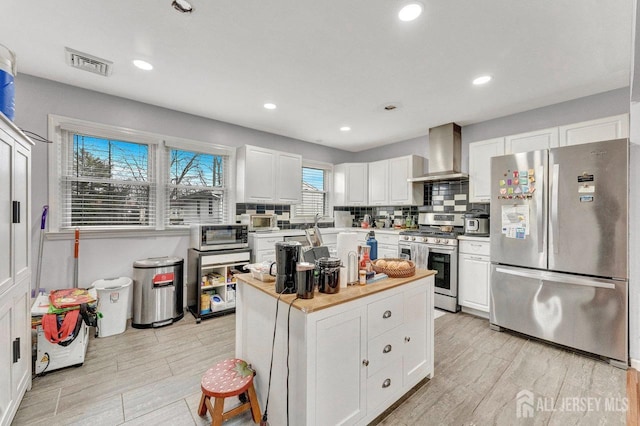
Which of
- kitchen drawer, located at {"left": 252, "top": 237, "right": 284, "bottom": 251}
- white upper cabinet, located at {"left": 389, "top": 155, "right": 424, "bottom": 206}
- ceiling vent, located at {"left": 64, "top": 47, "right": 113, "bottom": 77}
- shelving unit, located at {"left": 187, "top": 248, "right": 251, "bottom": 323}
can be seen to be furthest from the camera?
white upper cabinet, located at {"left": 389, "top": 155, "right": 424, "bottom": 206}

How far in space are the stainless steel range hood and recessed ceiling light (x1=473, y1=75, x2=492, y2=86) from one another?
4.25 ft

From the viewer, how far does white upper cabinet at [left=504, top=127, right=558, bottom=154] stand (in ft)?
10.2

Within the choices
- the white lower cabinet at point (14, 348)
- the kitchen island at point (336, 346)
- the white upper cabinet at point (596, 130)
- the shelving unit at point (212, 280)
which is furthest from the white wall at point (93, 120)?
the white upper cabinet at point (596, 130)

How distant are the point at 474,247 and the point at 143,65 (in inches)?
164

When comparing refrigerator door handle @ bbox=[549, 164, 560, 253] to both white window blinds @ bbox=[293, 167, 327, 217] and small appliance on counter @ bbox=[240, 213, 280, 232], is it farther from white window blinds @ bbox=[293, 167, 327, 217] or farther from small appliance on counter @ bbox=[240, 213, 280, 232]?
white window blinds @ bbox=[293, 167, 327, 217]

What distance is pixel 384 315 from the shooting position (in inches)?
69.8

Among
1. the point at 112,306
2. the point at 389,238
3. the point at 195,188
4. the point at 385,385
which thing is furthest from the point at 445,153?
the point at 112,306

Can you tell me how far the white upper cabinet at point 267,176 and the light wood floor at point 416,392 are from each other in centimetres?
201

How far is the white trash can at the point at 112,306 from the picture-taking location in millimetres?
2881

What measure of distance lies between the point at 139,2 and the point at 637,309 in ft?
14.9

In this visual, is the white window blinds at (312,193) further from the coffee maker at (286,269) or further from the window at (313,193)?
the coffee maker at (286,269)

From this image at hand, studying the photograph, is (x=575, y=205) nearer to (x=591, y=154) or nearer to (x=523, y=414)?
(x=591, y=154)

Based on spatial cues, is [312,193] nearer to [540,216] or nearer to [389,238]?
[389,238]

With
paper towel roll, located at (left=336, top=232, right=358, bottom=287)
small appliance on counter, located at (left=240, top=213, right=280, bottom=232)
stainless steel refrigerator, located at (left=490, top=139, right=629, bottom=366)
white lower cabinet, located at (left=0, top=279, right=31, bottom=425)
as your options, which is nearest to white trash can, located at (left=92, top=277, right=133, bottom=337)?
white lower cabinet, located at (left=0, top=279, right=31, bottom=425)
